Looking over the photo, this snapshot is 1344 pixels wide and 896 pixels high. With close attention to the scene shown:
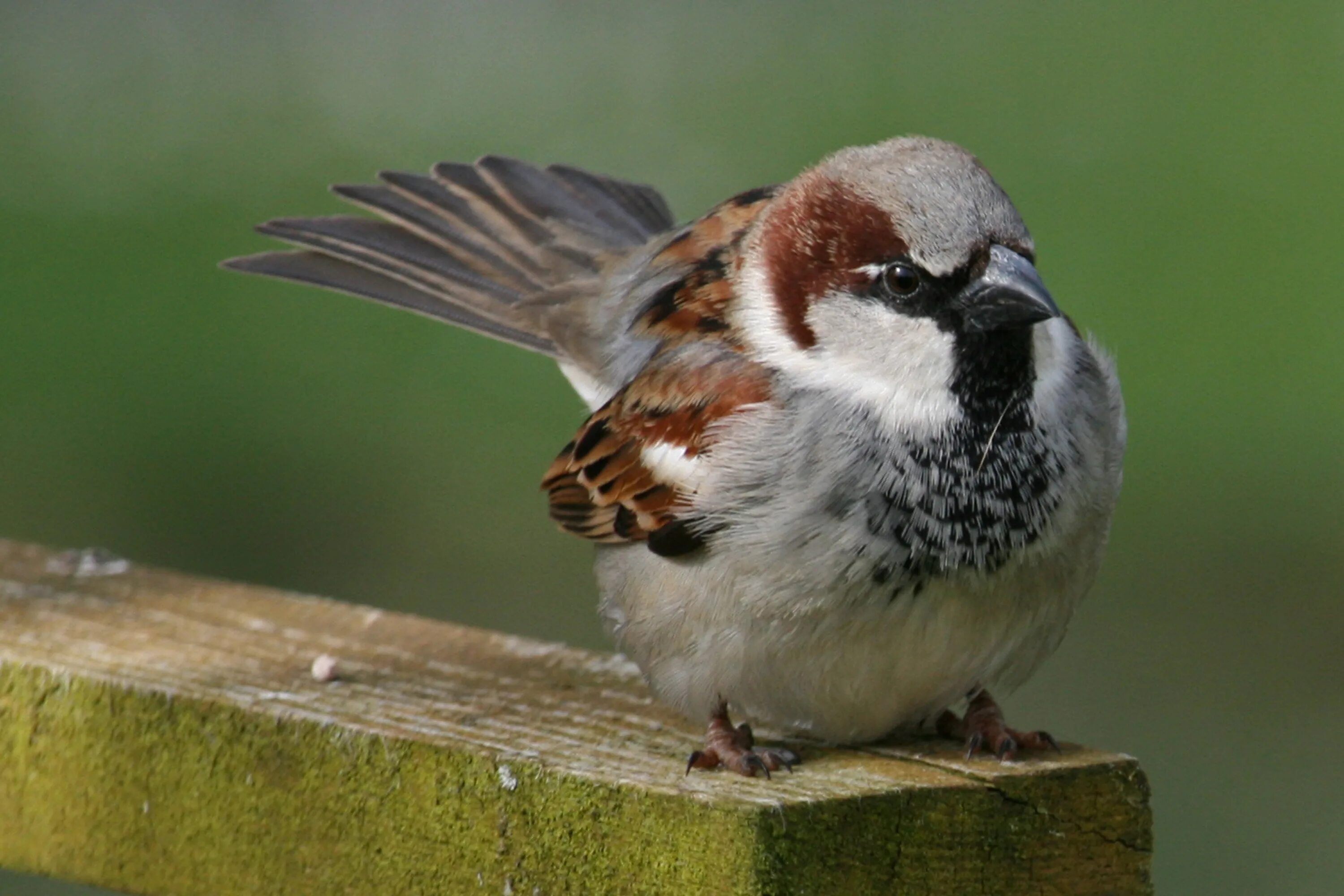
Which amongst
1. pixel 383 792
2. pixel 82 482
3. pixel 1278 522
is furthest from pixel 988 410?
pixel 82 482

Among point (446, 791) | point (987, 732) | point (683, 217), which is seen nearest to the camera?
point (446, 791)

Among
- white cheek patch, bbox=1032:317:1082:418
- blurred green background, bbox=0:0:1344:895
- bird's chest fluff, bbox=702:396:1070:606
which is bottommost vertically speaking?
blurred green background, bbox=0:0:1344:895

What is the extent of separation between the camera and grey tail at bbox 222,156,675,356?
301cm

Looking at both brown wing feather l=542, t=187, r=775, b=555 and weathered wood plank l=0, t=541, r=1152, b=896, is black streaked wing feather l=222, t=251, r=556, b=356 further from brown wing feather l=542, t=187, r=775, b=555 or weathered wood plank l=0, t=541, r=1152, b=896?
weathered wood plank l=0, t=541, r=1152, b=896

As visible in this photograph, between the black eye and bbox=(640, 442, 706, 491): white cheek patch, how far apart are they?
28cm

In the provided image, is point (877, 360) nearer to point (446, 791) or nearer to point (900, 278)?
point (900, 278)

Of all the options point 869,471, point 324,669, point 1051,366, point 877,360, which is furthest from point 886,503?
point 324,669

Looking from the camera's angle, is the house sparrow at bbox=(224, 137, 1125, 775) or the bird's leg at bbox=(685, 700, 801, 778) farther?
the house sparrow at bbox=(224, 137, 1125, 775)

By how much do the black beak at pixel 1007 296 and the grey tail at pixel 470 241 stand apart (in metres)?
1.06

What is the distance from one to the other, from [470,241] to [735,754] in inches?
58.0

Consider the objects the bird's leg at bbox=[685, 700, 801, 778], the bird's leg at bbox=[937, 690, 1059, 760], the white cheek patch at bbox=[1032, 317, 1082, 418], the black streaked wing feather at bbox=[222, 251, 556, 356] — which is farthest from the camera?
the black streaked wing feather at bbox=[222, 251, 556, 356]

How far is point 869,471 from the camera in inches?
81.5

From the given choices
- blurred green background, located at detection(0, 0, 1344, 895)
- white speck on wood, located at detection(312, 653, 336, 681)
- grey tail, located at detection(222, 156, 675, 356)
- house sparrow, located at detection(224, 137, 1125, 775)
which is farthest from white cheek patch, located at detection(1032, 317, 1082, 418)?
blurred green background, located at detection(0, 0, 1344, 895)

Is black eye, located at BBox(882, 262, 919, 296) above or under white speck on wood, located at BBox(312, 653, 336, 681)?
above
